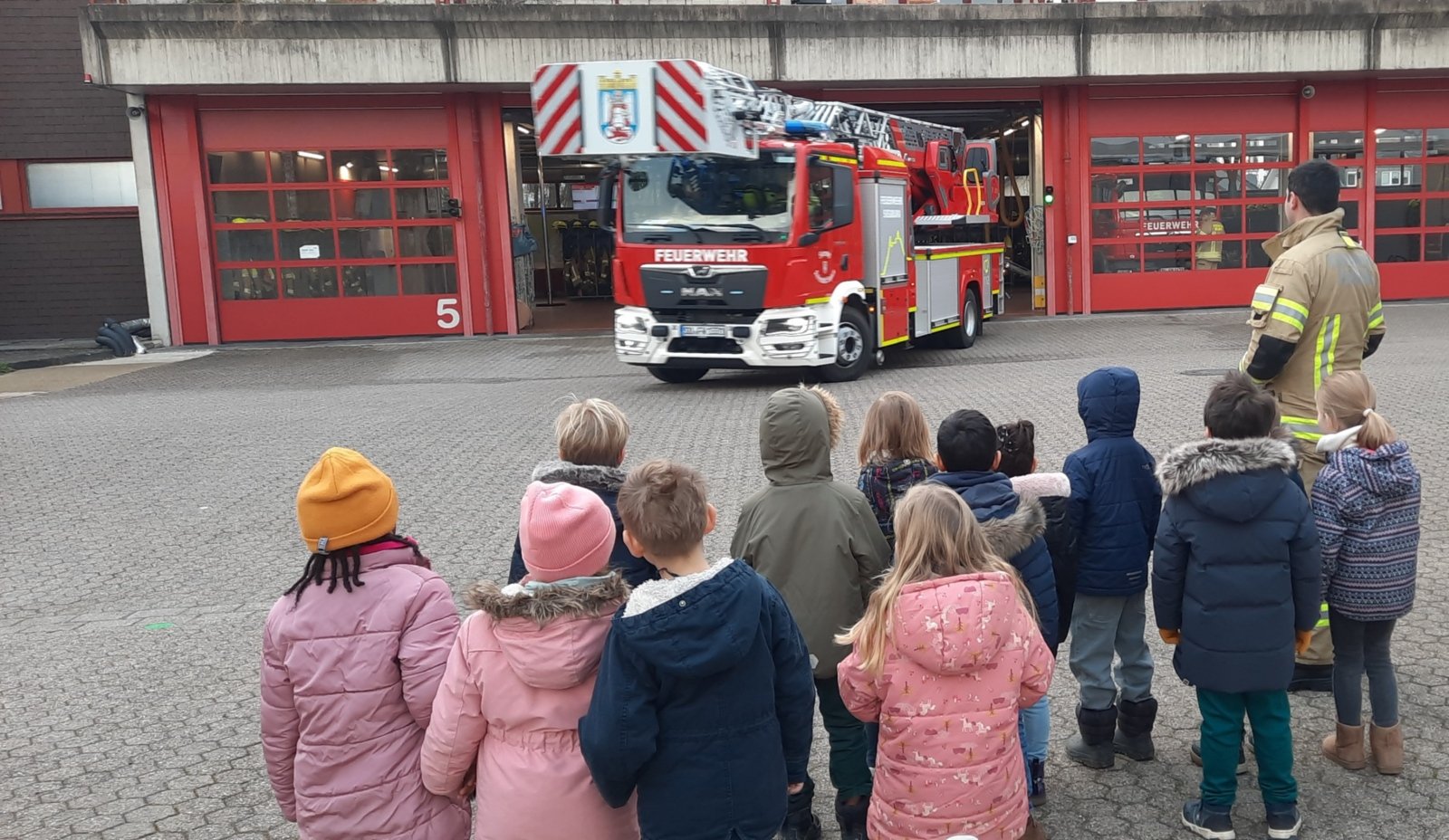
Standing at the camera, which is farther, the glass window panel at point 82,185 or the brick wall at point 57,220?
the glass window panel at point 82,185

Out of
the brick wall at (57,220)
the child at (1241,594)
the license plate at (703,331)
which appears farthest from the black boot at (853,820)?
the brick wall at (57,220)

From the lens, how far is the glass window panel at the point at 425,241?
71.1 feet

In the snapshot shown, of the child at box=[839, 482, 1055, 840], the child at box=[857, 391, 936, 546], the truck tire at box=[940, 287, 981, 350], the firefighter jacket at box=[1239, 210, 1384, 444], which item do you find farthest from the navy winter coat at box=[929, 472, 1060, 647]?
the truck tire at box=[940, 287, 981, 350]

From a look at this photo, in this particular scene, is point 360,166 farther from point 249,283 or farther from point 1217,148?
point 1217,148

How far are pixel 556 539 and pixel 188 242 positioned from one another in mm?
20456

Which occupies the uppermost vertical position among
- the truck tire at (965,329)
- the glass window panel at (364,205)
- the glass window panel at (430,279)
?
the glass window panel at (364,205)

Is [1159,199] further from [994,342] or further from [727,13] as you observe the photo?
[727,13]

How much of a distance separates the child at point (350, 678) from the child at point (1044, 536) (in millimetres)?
1847

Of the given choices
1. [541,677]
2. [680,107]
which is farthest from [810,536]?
[680,107]

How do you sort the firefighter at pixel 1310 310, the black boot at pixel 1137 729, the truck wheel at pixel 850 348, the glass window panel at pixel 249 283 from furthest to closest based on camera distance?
the glass window panel at pixel 249 283
the truck wheel at pixel 850 348
the firefighter at pixel 1310 310
the black boot at pixel 1137 729

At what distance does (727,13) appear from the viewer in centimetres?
2045

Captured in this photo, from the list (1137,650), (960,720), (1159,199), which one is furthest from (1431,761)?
(1159,199)

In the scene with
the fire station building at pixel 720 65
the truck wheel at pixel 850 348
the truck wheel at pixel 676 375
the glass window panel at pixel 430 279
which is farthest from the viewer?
the glass window panel at pixel 430 279

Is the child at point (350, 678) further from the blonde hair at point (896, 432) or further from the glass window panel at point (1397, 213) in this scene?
the glass window panel at point (1397, 213)
